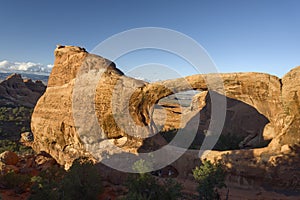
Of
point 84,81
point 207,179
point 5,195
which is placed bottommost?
point 5,195

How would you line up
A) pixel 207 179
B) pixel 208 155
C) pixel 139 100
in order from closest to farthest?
pixel 207 179 → pixel 208 155 → pixel 139 100

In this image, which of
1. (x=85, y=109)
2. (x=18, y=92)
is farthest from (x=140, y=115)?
(x=18, y=92)

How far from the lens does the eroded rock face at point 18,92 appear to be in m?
60.8

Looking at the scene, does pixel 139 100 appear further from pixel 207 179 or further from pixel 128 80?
pixel 207 179

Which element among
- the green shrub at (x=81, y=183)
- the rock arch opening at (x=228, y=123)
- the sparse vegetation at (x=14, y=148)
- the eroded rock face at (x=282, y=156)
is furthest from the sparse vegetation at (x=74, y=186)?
the sparse vegetation at (x=14, y=148)

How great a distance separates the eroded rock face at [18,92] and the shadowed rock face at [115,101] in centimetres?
4934

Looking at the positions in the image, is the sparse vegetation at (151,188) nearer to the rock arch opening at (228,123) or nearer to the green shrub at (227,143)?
the rock arch opening at (228,123)

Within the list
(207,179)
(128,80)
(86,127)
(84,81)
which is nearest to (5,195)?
(86,127)

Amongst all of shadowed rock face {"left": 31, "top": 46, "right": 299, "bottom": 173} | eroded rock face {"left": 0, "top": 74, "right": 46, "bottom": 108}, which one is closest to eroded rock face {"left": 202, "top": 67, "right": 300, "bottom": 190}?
shadowed rock face {"left": 31, "top": 46, "right": 299, "bottom": 173}

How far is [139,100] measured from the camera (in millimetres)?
16219

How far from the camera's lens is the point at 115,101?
16172 millimetres

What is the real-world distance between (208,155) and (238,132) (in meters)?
10.3

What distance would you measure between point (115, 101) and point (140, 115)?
211 centimetres

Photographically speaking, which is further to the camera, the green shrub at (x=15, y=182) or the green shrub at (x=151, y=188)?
the green shrub at (x=15, y=182)
